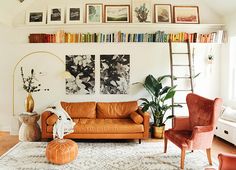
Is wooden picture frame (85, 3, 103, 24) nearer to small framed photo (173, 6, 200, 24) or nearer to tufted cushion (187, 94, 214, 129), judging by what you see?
small framed photo (173, 6, 200, 24)

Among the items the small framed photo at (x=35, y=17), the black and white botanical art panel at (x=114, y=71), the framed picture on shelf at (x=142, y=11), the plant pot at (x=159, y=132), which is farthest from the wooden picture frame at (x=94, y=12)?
the plant pot at (x=159, y=132)

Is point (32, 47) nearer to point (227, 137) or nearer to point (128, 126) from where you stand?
point (128, 126)

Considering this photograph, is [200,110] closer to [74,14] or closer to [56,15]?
[74,14]

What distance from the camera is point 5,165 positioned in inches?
129

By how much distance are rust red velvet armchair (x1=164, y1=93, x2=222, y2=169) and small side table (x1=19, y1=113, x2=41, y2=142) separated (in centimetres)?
255

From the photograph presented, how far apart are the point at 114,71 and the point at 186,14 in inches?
84.1

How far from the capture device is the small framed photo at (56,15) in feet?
16.8

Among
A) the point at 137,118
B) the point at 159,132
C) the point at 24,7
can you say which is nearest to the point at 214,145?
the point at 159,132

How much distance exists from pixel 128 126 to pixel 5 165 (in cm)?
210

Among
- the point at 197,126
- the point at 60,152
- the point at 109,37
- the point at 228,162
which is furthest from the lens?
the point at 109,37

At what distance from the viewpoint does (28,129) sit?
445 centimetres

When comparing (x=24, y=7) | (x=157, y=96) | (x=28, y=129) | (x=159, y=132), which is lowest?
(x=159, y=132)

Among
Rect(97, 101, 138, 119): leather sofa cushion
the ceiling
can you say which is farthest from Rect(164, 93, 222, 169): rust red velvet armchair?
the ceiling

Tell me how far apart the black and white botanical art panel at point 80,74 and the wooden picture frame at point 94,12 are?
2.74ft
